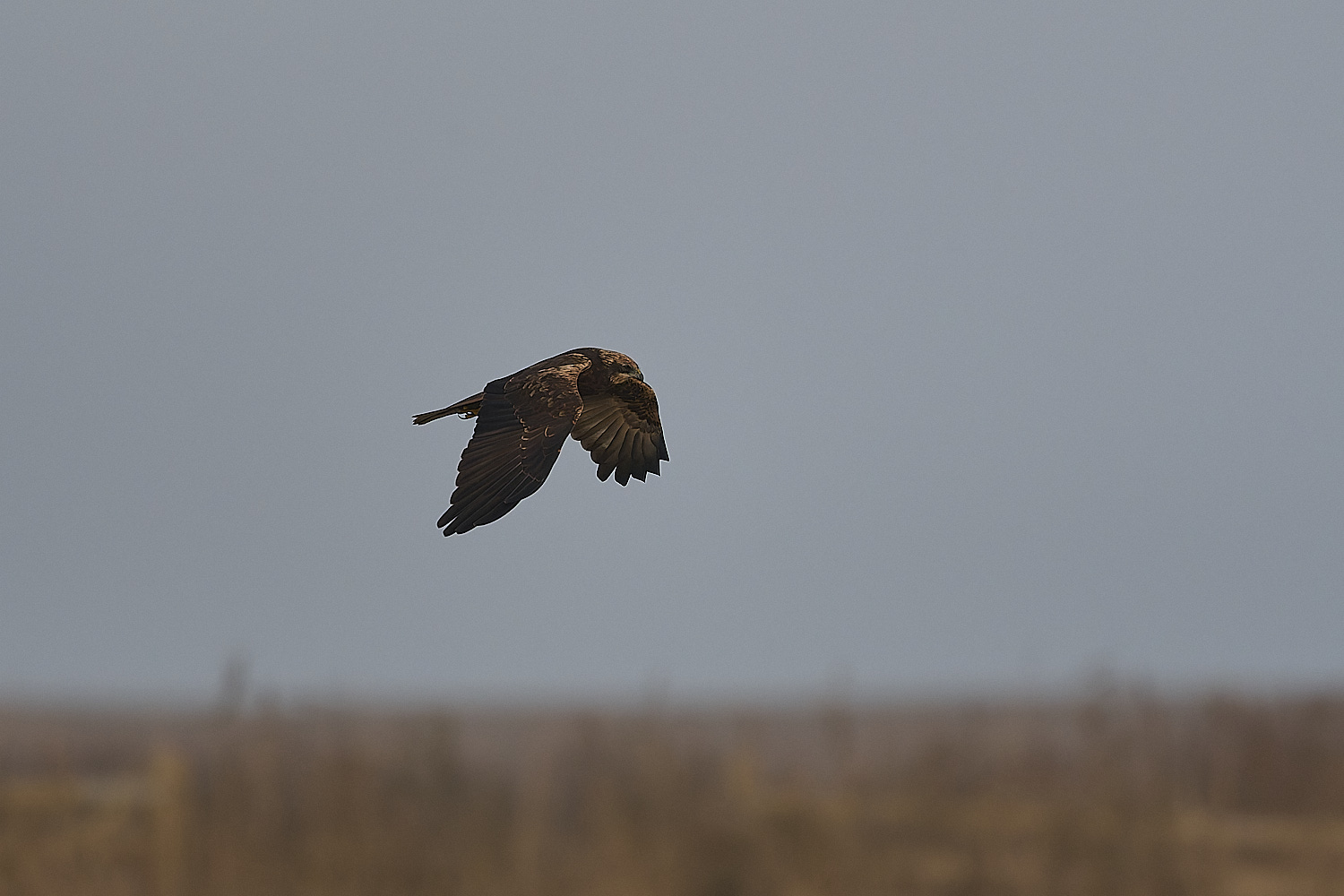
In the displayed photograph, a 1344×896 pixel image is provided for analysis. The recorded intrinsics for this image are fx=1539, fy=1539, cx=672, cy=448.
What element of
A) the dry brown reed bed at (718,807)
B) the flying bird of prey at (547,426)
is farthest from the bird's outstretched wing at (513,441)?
the dry brown reed bed at (718,807)

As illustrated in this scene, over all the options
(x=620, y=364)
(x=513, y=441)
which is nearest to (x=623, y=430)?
(x=620, y=364)

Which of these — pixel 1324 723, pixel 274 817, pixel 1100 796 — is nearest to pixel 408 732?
pixel 274 817

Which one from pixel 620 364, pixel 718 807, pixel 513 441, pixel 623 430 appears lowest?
pixel 718 807

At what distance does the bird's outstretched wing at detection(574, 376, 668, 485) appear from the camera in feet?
28.1

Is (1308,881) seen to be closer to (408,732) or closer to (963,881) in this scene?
(963,881)

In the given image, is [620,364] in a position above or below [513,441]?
above

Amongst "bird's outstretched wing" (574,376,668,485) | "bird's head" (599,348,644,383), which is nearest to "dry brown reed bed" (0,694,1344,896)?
"bird's outstretched wing" (574,376,668,485)

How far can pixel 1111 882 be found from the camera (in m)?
8.41

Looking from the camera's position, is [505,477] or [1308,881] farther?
[1308,881]

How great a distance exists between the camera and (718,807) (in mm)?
8688

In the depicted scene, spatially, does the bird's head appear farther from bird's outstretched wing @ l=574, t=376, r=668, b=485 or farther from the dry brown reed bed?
the dry brown reed bed

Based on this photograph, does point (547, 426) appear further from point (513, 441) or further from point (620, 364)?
point (620, 364)

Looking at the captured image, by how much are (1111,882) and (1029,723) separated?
7.62 feet

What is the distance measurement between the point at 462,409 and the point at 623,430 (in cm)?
98
